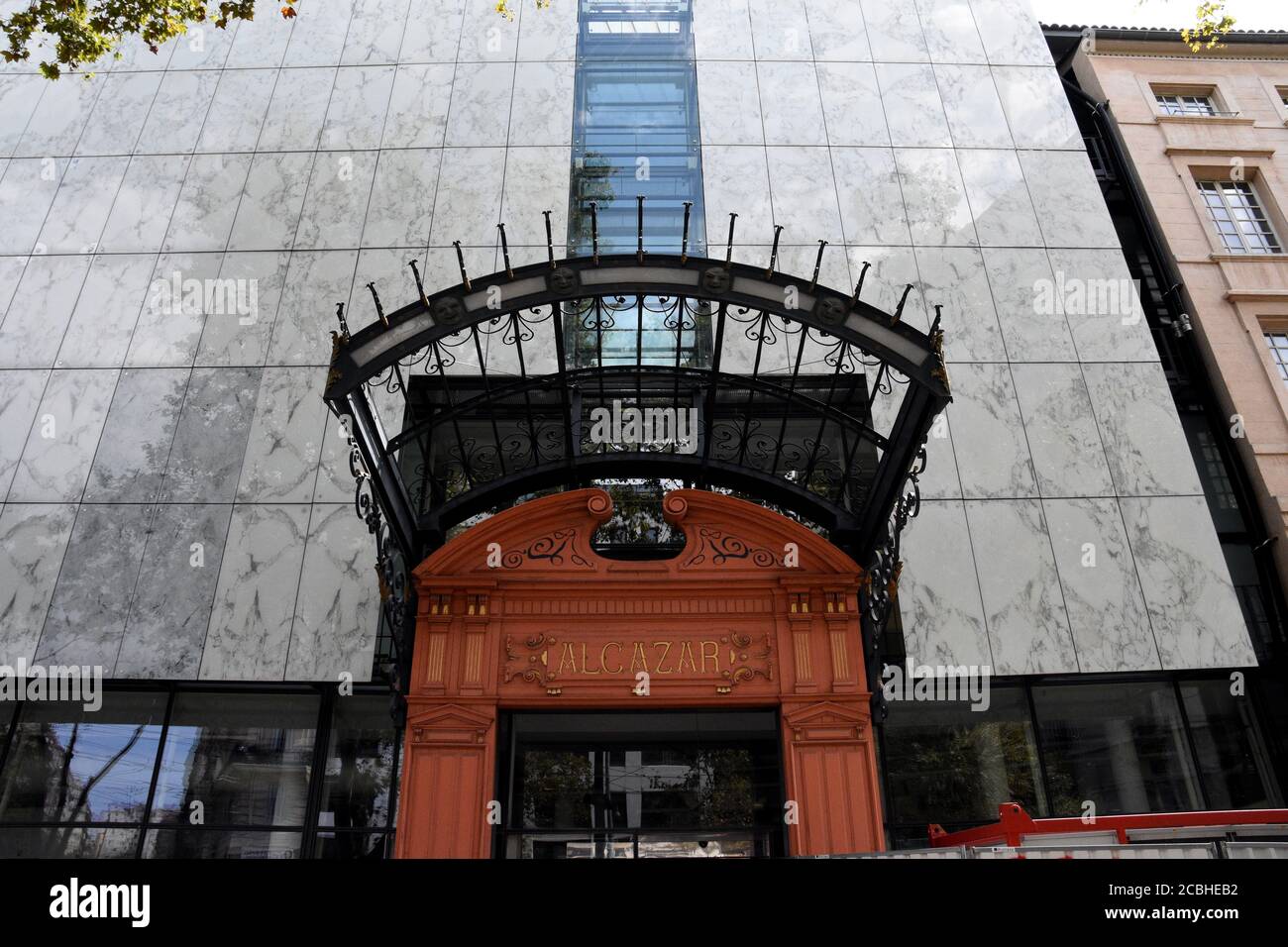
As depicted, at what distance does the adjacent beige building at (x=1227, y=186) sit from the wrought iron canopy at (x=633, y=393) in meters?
5.61

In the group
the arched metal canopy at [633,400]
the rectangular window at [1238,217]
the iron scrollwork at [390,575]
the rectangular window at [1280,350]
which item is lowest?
the iron scrollwork at [390,575]

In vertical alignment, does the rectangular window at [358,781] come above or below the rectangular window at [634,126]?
below

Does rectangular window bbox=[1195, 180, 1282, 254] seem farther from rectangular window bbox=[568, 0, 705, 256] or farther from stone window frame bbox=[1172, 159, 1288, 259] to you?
rectangular window bbox=[568, 0, 705, 256]

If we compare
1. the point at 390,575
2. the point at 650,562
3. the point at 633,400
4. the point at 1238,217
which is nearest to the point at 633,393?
the point at 633,400

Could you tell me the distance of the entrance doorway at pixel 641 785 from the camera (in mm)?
8352

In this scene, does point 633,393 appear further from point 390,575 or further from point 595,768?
point 595,768

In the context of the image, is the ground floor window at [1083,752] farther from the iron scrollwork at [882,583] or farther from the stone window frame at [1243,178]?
the stone window frame at [1243,178]

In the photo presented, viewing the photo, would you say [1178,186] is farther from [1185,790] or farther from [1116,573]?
[1185,790]

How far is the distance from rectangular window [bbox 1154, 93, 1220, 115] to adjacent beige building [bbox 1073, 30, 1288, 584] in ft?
0.08

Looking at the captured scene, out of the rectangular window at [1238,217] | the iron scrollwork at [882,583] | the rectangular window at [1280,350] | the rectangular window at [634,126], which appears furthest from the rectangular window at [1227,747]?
the rectangular window at [634,126]

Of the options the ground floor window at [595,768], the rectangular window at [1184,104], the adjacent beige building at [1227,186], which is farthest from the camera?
the rectangular window at [1184,104]

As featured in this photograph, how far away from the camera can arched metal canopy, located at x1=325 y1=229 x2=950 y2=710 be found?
24.1 ft

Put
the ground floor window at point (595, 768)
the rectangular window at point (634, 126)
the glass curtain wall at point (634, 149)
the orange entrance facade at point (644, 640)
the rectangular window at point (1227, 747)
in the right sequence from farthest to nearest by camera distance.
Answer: the rectangular window at point (634, 126)
the glass curtain wall at point (634, 149)
the rectangular window at point (1227, 747)
the ground floor window at point (595, 768)
the orange entrance facade at point (644, 640)

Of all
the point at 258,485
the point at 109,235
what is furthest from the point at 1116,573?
the point at 109,235
